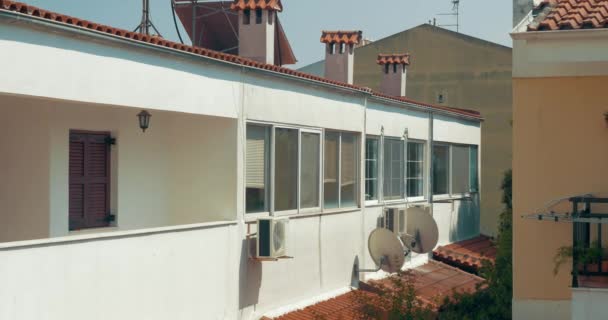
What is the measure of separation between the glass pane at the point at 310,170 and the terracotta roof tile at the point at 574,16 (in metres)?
5.26

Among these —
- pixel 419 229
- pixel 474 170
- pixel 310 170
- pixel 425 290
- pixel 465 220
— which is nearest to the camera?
pixel 310 170

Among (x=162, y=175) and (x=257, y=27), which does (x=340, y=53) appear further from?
(x=162, y=175)

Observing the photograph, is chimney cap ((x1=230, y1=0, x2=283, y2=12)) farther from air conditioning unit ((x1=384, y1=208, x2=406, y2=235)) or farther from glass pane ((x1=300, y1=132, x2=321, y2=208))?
air conditioning unit ((x1=384, y1=208, x2=406, y2=235))

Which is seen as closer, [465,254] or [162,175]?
[162,175]

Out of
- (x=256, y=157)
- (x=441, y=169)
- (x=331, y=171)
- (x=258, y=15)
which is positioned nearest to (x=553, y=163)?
(x=256, y=157)

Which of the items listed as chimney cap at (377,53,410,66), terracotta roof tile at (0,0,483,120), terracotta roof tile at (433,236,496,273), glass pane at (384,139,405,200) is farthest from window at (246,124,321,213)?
chimney cap at (377,53,410,66)

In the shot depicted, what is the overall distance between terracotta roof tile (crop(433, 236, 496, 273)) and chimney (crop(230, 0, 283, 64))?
7.64 meters

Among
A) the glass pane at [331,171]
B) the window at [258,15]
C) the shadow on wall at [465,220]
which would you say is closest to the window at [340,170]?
the glass pane at [331,171]

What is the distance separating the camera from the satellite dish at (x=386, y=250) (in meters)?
18.0

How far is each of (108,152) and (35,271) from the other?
11.8ft

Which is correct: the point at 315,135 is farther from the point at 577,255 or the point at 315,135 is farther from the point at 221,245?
the point at 577,255

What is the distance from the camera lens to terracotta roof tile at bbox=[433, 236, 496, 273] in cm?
2230

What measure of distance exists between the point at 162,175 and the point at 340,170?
4.39m

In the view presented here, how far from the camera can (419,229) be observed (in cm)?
2025
